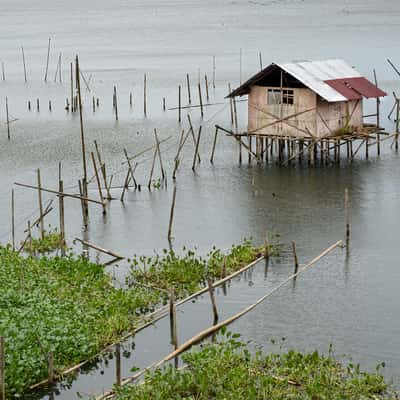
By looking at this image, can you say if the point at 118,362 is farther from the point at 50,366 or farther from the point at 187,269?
the point at 187,269

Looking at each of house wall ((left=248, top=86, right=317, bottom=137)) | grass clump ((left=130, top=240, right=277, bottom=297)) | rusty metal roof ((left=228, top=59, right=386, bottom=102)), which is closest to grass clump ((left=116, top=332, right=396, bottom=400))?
grass clump ((left=130, top=240, right=277, bottom=297))

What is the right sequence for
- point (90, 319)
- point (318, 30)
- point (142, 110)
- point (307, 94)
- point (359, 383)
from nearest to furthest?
point (359, 383), point (90, 319), point (307, 94), point (142, 110), point (318, 30)

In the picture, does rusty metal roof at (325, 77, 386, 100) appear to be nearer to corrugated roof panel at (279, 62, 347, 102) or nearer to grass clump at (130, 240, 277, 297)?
corrugated roof panel at (279, 62, 347, 102)

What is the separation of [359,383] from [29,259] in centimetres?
785

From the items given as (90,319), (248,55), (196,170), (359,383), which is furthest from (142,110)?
(359,383)

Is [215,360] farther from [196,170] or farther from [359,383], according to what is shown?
[196,170]

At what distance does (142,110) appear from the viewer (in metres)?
40.9

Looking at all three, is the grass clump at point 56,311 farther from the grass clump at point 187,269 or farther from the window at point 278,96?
the window at point 278,96

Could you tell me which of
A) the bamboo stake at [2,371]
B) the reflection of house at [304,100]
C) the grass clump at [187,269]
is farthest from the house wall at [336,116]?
the bamboo stake at [2,371]

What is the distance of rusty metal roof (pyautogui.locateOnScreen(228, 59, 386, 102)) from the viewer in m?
28.3

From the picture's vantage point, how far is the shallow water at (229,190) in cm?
1795

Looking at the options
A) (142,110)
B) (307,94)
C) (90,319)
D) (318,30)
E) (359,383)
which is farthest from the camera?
(318,30)

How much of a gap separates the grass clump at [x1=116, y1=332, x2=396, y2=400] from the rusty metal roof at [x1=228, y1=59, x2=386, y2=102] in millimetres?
14398

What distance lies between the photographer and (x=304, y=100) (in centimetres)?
2872
